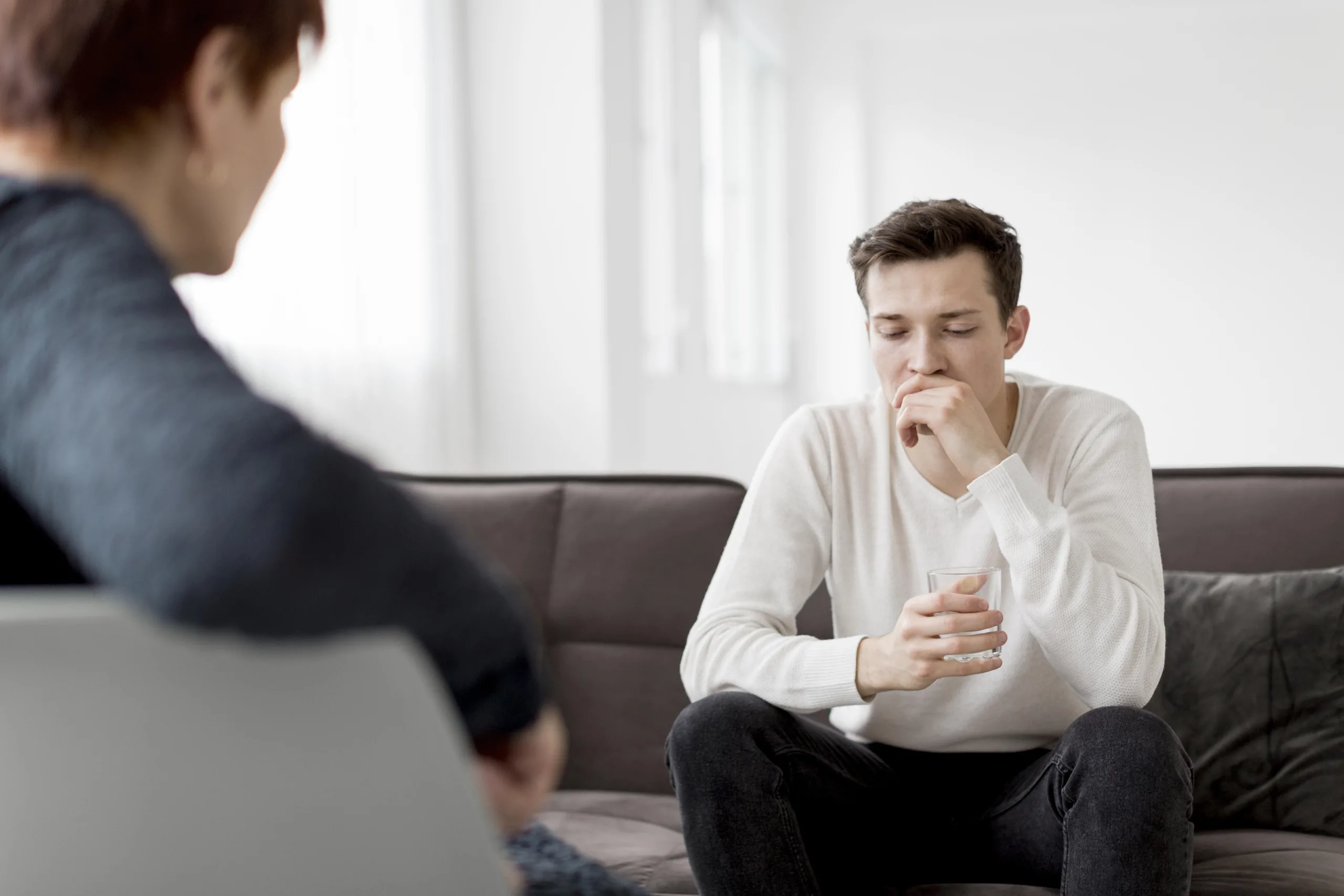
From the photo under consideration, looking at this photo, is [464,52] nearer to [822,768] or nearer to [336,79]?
[336,79]

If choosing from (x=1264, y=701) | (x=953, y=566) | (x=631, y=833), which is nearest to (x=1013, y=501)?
(x=953, y=566)

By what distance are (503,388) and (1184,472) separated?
2.07 m

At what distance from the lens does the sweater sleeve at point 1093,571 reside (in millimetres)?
1464

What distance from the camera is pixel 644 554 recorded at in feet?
6.82

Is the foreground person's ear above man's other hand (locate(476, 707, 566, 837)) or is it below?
above

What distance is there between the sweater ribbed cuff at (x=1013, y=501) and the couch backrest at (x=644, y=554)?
1.70ft

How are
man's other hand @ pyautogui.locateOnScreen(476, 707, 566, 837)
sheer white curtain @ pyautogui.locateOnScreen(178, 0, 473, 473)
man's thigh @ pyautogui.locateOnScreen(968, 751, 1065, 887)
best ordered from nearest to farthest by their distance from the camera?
man's other hand @ pyautogui.locateOnScreen(476, 707, 566, 837) < man's thigh @ pyautogui.locateOnScreen(968, 751, 1065, 887) < sheer white curtain @ pyautogui.locateOnScreen(178, 0, 473, 473)

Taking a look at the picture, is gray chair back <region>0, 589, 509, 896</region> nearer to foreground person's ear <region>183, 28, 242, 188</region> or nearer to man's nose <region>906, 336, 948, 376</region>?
foreground person's ear <region>183, 28, 242, 188</region>

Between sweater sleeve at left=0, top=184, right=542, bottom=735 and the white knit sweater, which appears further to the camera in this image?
the white knit sweater

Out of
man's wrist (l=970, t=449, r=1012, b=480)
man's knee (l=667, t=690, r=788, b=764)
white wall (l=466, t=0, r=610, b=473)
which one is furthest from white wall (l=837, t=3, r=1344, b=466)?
man's knee (l=667, t=690, r=788, b=764)

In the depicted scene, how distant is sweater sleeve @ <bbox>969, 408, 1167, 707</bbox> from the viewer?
146cm

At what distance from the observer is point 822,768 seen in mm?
1502

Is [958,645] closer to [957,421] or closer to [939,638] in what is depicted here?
[939,638]

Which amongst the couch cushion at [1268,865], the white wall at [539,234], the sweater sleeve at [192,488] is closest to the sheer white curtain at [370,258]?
the white wall at [539,234]
